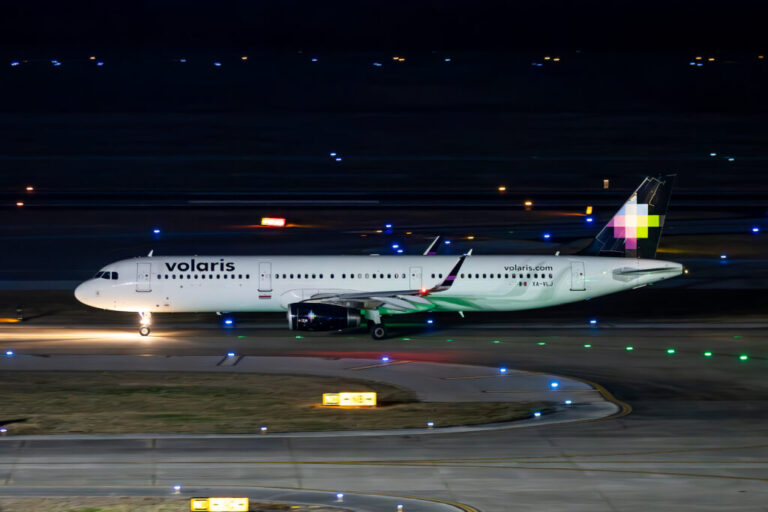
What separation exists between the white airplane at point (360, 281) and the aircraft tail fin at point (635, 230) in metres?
1.47

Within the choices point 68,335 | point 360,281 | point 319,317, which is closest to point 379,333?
point 319,317

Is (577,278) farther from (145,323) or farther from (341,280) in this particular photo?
(145,323)

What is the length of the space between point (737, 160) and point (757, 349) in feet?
231

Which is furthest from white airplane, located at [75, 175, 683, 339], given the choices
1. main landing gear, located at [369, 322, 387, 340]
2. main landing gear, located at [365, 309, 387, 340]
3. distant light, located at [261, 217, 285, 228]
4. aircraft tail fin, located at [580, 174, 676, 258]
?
distant light, located at [261, 217, 285, 228]

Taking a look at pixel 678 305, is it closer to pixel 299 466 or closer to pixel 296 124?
pixel 299 466

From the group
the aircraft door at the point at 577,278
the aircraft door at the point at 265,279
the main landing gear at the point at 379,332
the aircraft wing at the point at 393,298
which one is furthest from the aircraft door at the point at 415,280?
the aircraft door at the point at 577,278

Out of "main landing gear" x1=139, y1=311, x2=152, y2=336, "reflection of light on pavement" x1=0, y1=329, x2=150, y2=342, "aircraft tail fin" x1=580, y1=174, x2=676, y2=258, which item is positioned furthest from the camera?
"aircraft tail fin" x1=580, y1=174, x2=676, y2=258

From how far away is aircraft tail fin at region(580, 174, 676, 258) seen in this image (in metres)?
49.5

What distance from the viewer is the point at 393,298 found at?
4700cm

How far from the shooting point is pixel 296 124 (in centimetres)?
12206

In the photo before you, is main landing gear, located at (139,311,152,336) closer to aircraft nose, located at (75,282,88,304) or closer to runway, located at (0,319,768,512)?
aircraft nose, located at (75,282,88,304)

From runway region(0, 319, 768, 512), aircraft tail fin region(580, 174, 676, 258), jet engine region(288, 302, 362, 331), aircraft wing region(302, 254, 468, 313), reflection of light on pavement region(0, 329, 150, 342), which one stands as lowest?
runway region(0, 319, 768, 512)

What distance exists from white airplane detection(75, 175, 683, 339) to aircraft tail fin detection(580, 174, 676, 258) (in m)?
1.47

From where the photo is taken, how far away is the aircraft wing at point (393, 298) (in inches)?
1838
